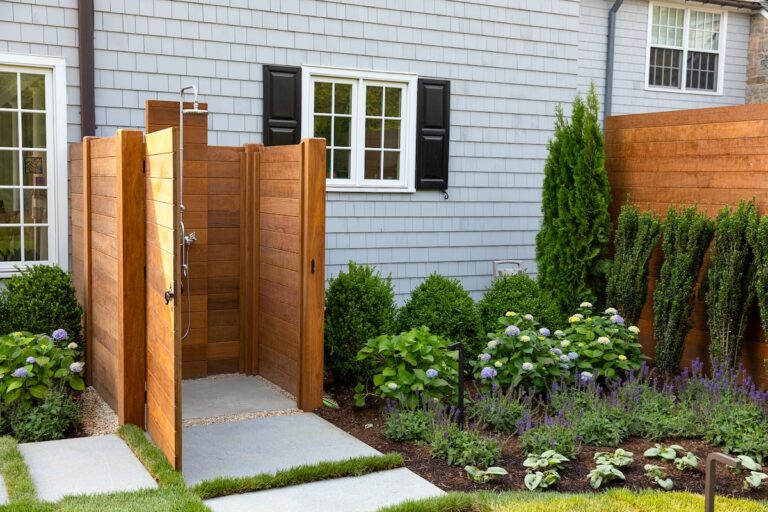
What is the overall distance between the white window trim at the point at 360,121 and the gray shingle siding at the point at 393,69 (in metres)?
0.08

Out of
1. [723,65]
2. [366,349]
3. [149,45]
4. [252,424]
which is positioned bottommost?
[252,424]

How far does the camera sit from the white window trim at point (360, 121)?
7.80 metres

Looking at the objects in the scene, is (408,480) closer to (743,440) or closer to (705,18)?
(743,440)

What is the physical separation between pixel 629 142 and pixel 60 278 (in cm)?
503

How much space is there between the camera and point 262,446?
15.9 ft

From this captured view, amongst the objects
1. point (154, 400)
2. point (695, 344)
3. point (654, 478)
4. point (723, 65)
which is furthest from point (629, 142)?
point (723, 65)

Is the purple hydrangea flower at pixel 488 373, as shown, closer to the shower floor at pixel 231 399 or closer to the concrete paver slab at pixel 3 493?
the shower floor at pixel 231 399

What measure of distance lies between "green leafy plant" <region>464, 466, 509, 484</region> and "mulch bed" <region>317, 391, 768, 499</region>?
0.10 feet

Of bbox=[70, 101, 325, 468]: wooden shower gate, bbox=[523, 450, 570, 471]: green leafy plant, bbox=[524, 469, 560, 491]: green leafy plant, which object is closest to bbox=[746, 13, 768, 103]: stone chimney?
bbox=[70, 101, 325, 468]: wooden shower gate

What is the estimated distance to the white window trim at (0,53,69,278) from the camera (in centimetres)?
663

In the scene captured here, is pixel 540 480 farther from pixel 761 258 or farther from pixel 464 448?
pixel 761 258

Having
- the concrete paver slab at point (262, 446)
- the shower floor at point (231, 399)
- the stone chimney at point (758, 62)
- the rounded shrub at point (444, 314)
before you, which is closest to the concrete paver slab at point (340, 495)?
the concrete paver slab at point (262, 446)

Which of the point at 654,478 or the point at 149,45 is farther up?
the point at 149,45

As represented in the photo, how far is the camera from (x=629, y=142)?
7465 millimetres
